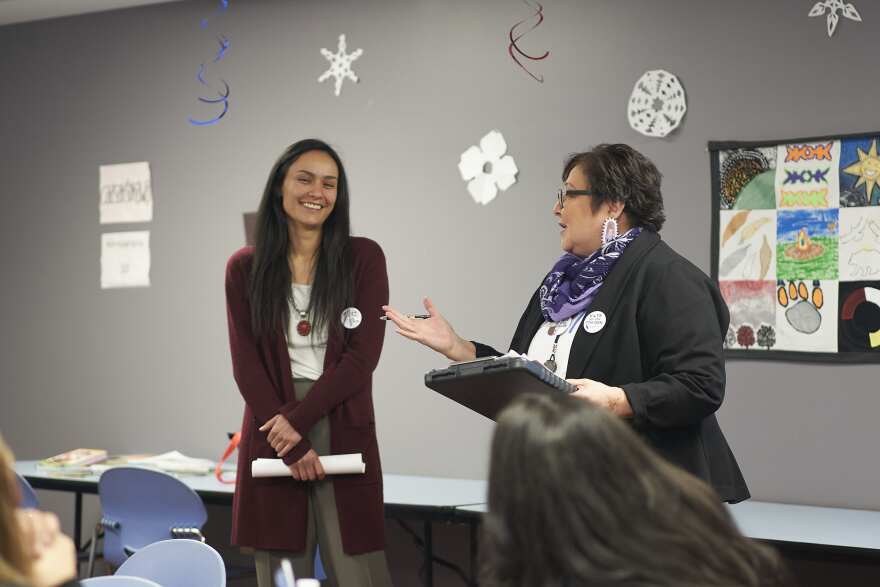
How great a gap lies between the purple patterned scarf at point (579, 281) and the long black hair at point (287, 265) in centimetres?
75

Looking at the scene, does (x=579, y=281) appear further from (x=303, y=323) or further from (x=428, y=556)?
(x=428, y=556)

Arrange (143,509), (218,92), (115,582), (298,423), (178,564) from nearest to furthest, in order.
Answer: (115,582), (178,564), (298,423), (143,509), (218,92)

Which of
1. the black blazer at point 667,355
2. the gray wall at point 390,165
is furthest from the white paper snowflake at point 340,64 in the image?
the black blazer at point 667,355

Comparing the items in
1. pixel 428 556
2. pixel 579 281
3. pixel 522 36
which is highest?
pixel 522 36

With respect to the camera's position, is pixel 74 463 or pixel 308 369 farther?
pixel 74 463

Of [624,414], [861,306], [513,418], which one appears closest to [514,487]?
[513,418]

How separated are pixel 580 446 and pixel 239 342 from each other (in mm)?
1951

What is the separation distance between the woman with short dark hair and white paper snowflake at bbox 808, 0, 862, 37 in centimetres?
161

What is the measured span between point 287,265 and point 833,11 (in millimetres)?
2153

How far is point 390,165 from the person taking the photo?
4438mm

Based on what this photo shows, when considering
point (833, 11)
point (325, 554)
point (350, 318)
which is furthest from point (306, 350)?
point (833, 11)

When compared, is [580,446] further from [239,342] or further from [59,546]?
[239,342]

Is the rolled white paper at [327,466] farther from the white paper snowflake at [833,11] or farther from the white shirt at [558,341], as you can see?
the white paper snowflake at [833,11]

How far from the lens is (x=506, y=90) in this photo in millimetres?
4188
